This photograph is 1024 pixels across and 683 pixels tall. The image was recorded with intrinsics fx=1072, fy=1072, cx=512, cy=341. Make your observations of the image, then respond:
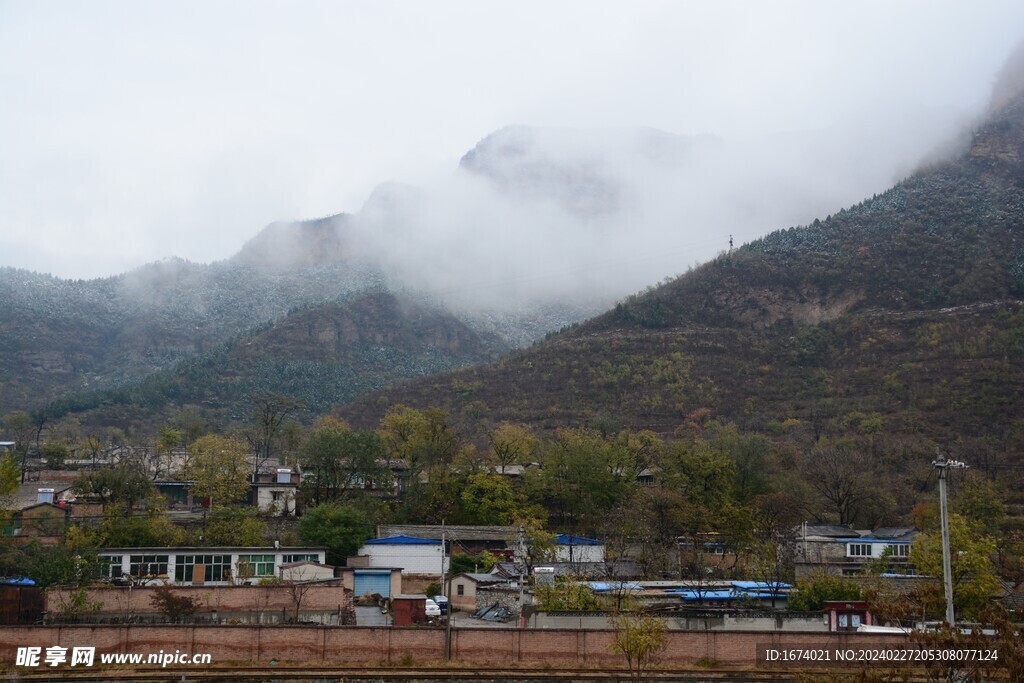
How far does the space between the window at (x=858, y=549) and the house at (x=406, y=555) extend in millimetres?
20890

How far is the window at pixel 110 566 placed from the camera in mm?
47250

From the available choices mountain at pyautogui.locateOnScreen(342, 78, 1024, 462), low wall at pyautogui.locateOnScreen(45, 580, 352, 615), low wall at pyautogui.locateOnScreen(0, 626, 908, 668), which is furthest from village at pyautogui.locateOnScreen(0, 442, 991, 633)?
mountain at pyautogui.locateOnScreen(342, 78, 1024, 462)

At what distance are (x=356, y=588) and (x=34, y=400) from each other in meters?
103

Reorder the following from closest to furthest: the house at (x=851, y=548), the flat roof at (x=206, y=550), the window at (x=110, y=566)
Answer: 1. the window at (x=110, y=566)
2. the flat roof at (x=206, y=550)
3. the house at (x=851, y=548)

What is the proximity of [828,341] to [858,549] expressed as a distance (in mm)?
60509

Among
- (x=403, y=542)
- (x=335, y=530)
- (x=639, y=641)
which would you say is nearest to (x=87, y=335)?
(x=335, y=530)

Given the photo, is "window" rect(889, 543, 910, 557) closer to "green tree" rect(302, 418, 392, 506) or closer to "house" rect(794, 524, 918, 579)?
"house" rect(794, 524, 918, 579)

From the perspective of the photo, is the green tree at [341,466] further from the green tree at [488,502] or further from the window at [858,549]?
the window at [858,549]

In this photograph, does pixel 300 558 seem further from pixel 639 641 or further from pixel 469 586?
pixel 639 641

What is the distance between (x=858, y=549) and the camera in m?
55.9

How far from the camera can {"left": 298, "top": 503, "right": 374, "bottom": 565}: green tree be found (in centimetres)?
5356

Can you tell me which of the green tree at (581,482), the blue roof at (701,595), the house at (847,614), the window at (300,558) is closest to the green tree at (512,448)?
the green tree at (581,482)

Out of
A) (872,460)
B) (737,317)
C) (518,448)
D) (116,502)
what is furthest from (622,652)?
(737,317)

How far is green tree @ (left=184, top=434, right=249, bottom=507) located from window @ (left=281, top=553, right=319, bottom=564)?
12888 millimetres
